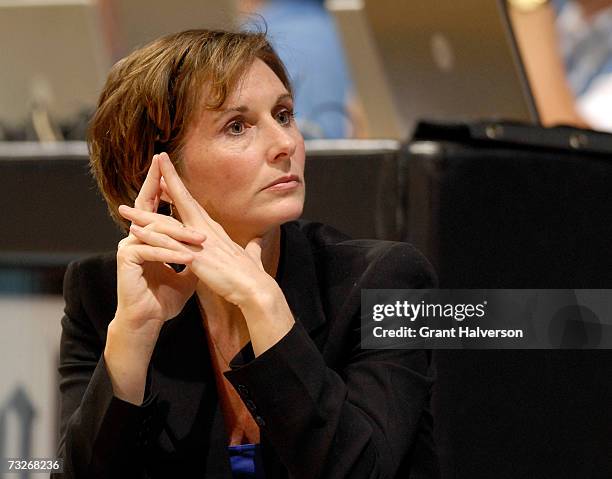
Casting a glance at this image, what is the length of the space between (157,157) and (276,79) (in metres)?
0.19

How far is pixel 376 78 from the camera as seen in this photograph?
92.7 inches

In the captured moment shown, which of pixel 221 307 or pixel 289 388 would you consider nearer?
pixel 289 388

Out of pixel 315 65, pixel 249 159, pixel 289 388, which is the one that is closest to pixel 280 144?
pixel 249 159

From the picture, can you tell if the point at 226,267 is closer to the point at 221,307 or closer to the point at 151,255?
the point at 151,255

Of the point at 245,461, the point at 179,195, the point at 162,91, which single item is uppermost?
the point at 162,91

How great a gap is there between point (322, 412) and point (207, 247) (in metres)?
0.22

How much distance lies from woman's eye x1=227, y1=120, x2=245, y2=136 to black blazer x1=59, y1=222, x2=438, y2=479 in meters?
0.18

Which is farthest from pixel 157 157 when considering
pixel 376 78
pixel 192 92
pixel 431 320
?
pixel 376 78

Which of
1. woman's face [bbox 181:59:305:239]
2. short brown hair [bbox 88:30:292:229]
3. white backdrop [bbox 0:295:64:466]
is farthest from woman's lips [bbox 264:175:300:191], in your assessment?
white backdrop [bbox 0:295:64:466]

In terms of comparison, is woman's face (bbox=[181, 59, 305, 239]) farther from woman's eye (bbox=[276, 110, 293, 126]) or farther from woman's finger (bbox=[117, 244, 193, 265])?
woman's finger (bbox=[117, 244, 193, 265])

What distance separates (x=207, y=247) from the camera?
116 centimetres

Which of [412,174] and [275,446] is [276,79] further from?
[275,446]

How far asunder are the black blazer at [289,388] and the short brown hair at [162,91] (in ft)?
0.52

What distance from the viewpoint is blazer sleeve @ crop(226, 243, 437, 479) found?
112cm
